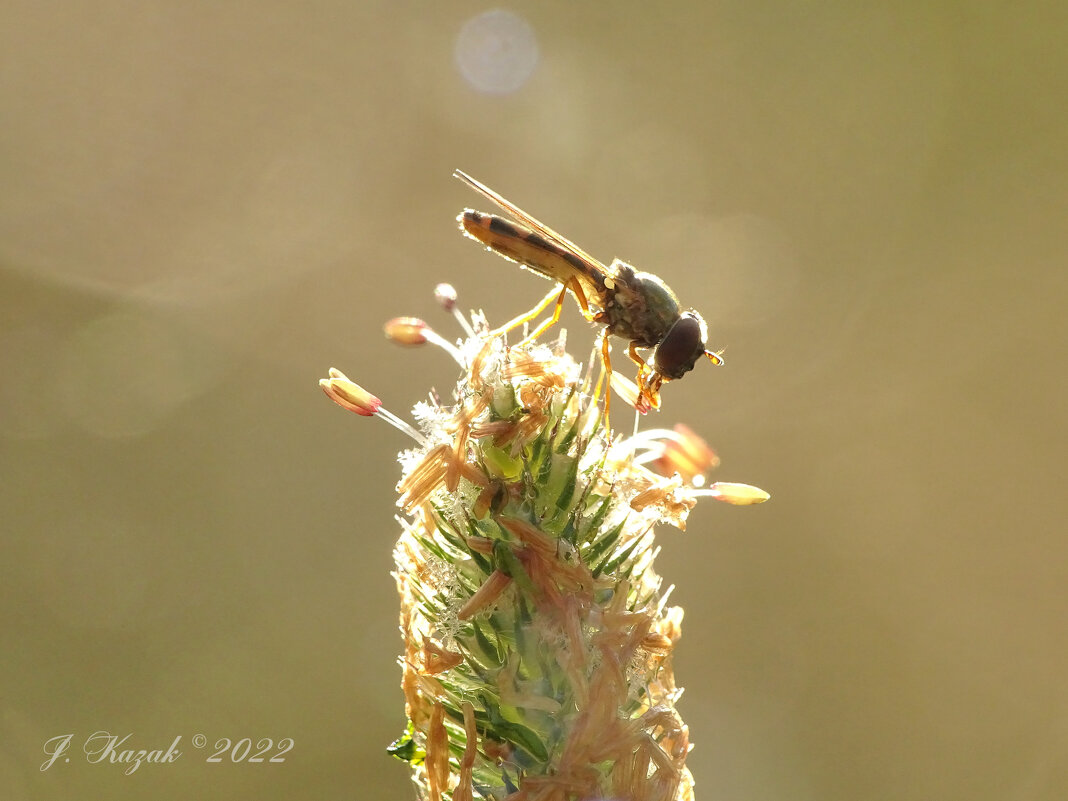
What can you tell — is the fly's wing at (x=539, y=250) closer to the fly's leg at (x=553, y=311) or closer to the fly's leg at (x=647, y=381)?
the fly's leg at (x=553, y=311)

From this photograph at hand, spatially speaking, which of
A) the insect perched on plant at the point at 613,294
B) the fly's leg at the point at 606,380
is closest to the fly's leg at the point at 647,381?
the insect perched on plant at the point at 613,294

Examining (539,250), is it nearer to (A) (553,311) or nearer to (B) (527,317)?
(A) (553,311)

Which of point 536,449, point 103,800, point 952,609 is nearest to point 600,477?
point 536,449

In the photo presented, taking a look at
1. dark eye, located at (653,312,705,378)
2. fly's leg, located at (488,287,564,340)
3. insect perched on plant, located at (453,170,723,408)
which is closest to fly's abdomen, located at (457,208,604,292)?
insect perched on plant, located at (453,170,723,408)

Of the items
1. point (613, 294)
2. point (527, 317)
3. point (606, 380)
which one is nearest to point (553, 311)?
point (613, 294)

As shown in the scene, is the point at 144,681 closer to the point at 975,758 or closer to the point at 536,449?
the point at 536,449

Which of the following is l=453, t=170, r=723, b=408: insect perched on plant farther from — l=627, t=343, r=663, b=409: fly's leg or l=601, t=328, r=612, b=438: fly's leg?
l=601, t=328, r=612, b=438: fly's leg
